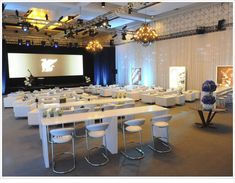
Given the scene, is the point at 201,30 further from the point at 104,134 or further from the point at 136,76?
the point at 104,134

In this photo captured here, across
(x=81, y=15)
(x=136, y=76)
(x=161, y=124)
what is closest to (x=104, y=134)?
(x=161, y=124)

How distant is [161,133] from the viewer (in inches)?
199

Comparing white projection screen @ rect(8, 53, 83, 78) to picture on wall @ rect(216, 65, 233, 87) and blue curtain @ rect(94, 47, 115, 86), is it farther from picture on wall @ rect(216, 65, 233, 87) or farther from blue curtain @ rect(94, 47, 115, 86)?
picture on wall @ rect(216, 65, 233, 87)

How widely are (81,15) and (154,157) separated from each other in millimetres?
9610

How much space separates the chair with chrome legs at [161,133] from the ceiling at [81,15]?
185 inches

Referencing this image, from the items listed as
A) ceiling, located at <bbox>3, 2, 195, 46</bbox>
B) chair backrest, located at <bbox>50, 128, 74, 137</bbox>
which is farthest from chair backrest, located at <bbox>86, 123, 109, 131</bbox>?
ceiling, located at <bbox>3, 2, 195, 46</bbox>

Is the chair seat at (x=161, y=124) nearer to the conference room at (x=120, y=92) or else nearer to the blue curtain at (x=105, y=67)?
the conference room at (x=120, y=92)

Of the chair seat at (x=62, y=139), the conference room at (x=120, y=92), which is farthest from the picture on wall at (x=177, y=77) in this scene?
the chair seat at (x=62, y=139)

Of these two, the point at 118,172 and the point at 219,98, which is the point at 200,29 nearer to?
the point at 219,98

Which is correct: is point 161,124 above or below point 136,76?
below

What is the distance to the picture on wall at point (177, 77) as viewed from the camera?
12.6 meters

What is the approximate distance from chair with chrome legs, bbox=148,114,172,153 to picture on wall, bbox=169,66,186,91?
308 inches

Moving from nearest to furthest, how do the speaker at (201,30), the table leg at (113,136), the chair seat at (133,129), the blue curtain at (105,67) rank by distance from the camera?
the chair seat at (133,129) → the table leg at (113,136) → the speaker at (201,30) → the blue curtain at (105,67)

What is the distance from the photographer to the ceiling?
953 centimetres
